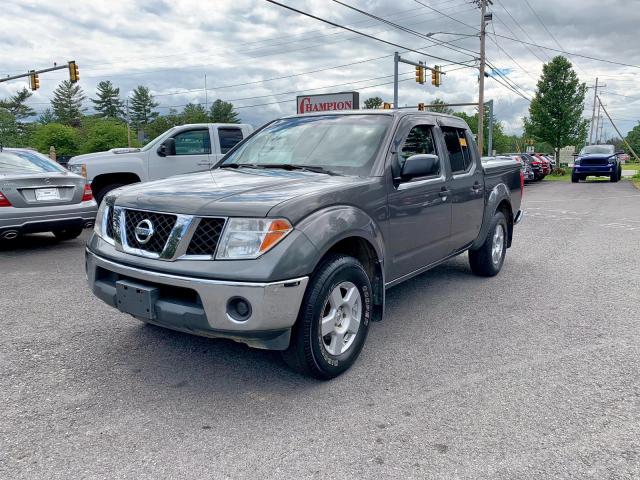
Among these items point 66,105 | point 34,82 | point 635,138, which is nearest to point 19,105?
point 66,105

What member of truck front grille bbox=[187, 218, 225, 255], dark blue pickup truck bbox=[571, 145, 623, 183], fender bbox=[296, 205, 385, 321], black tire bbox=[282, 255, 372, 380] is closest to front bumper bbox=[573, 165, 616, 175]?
dark blue pickup truck bbox=[571, 145, 623, 183]

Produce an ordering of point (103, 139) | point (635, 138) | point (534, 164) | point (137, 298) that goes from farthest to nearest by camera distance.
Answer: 1. point (635, 138)
2. point (103, 139)
3. point (534, 164)
4. point (137, 298)

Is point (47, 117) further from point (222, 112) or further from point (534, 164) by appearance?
point (534, 164)

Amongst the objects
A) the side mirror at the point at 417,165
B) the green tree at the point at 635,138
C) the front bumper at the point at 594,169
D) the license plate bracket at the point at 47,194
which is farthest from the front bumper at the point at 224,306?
the green tree at the point at 635,138

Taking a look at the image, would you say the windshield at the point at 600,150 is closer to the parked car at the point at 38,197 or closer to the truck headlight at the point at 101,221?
the parked car at the point at 38,197

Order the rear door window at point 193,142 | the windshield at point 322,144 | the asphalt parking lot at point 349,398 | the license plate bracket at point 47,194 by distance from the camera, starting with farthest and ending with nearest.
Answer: the rear door window at point 193,142 < the license plate bracket at point 47,194 < the windshield at point 322,144 < the asphalt parking lot at point 349,398

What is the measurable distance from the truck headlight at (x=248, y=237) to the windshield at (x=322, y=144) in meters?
1.15

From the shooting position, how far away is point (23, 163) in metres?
7.98

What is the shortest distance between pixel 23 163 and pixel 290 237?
6.58 m

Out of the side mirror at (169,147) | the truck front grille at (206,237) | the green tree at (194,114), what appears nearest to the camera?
the truck front grille at (206,237)

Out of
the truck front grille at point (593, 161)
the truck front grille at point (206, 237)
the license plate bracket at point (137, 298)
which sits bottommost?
the license plate bracket at point (137, 298)

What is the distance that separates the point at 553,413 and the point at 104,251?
2.89 meters

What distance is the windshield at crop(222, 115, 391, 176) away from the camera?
4.11 meters

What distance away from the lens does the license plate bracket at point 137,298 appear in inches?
123
